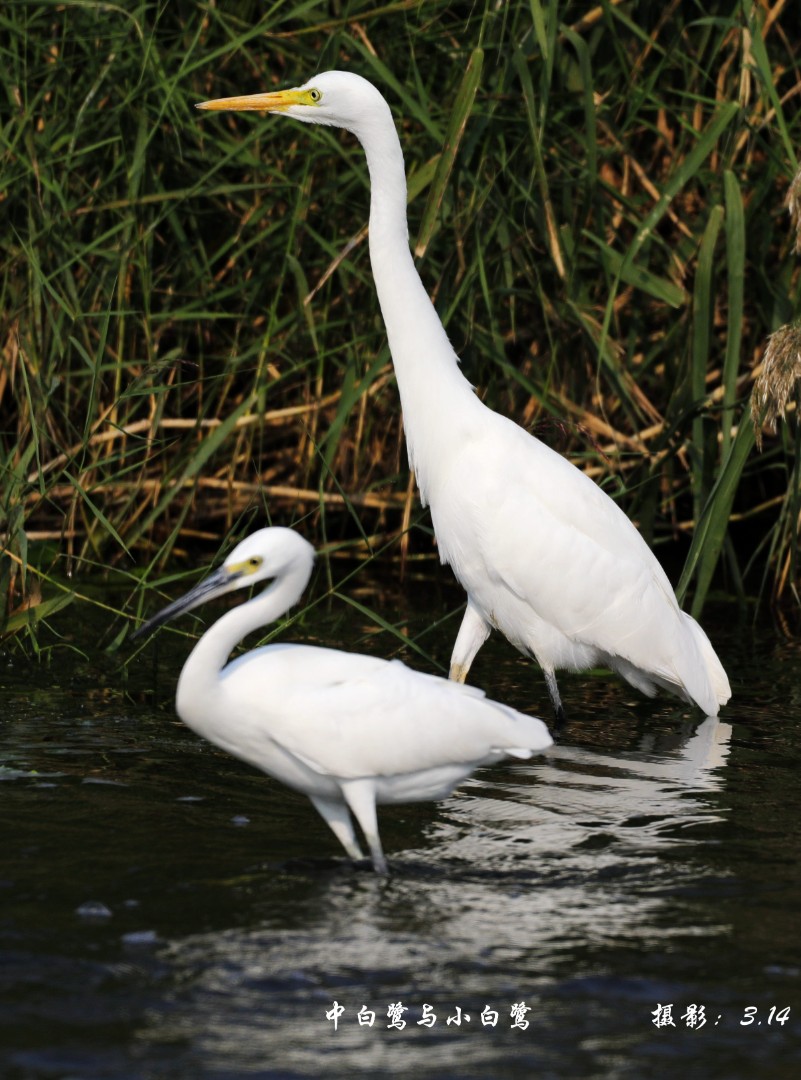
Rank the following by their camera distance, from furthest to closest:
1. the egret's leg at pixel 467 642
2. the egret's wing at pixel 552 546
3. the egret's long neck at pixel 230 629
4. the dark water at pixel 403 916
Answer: the egret's leg at pixel 467 642 → the egret's wing at pixel 552 546 → the egret's long neck at pixel 230 629 → the dark water at pixel 403 916

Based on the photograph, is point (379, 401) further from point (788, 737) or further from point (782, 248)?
point (788, 737)

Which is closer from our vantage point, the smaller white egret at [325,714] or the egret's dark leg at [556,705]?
the smaller white egret at [325,714]

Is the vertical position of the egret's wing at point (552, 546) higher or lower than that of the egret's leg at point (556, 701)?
higher

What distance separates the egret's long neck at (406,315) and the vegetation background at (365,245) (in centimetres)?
17

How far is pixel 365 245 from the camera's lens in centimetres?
566

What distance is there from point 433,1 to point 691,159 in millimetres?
998

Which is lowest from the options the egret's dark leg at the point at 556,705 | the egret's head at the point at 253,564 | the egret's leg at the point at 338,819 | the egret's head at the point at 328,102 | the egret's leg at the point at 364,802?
the egret's dark leg at the point at 556,705

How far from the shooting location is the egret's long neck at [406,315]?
4.36 m

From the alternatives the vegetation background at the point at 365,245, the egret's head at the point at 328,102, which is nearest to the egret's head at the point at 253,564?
the vegetation background at the point at 365,245

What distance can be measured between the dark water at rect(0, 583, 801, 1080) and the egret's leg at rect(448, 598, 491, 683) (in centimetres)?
39

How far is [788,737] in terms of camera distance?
443cm

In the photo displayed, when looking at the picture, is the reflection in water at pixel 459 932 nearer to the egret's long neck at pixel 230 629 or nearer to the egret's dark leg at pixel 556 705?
the egret's long neck at pixel 230 629

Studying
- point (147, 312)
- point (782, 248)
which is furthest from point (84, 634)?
point (782, 248)

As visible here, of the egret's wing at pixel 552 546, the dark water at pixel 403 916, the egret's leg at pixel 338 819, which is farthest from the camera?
the egret's wing at pixel 552 546
